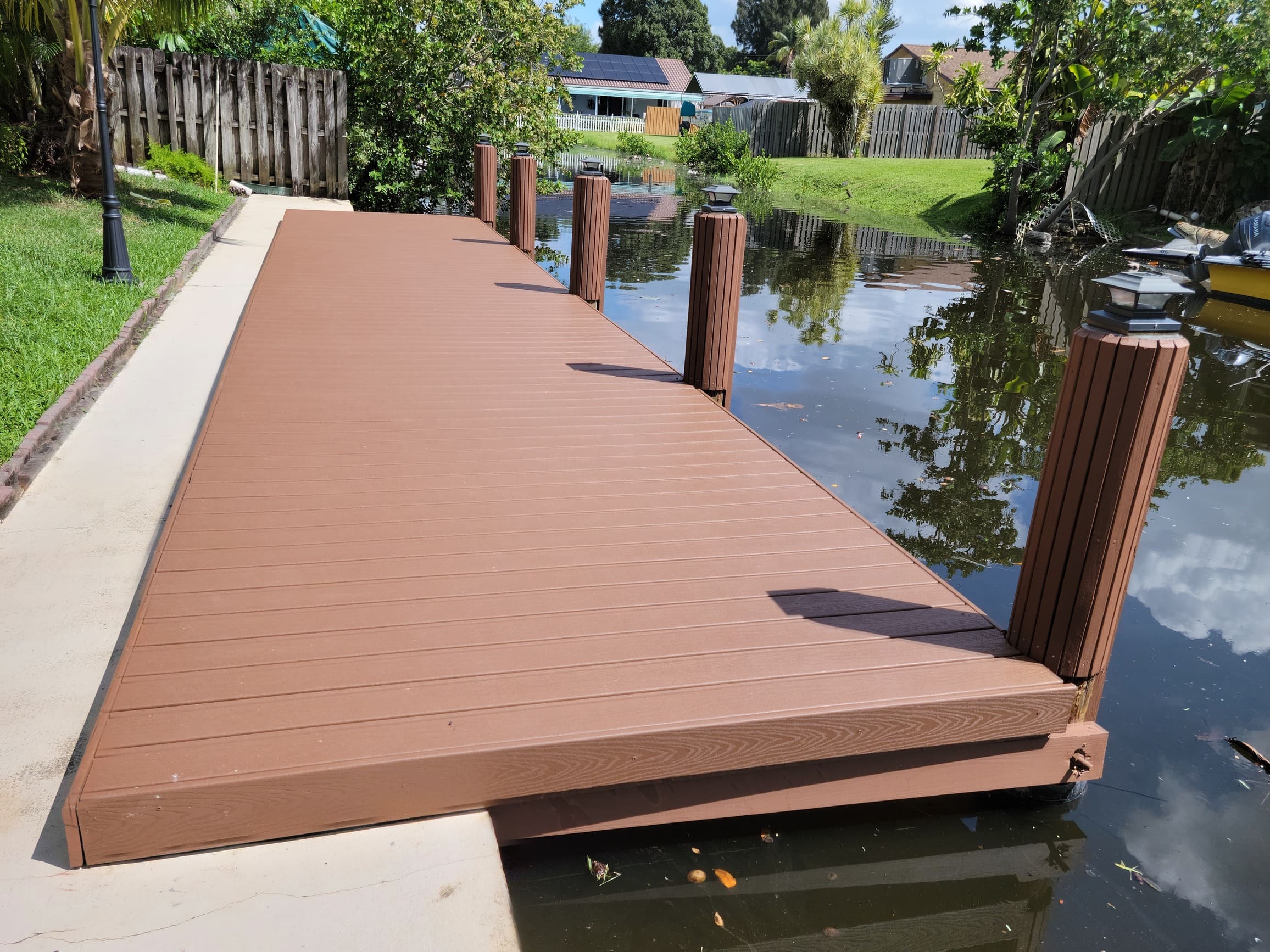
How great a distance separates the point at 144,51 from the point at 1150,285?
15763mm

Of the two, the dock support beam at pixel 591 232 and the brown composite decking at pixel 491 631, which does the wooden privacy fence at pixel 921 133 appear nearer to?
the dock support beam at pixel 591 232

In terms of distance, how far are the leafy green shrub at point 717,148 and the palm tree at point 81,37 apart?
2363 centimetres

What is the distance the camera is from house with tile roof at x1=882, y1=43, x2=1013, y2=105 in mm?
48031

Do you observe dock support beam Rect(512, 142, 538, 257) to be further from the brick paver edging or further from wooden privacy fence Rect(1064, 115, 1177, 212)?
wooden privacy fence Rect(1064, 115, 1177, 212)

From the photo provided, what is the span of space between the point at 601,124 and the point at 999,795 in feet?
169

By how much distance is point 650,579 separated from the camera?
3.21 m

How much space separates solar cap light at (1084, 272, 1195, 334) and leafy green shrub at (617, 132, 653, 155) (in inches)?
1629

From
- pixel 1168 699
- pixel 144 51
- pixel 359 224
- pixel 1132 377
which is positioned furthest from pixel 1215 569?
pixel 144 51

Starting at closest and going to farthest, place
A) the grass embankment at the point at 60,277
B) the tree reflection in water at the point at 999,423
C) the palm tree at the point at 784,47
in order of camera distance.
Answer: the tree reflection in water at the point at 999,423
the grass embankment at the point at 60,277
the palm tree at the point at 784,47

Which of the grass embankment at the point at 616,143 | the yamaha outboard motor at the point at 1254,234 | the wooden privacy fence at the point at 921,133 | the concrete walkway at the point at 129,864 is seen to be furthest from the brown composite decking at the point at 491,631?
the grass embankment at the point at 616,143

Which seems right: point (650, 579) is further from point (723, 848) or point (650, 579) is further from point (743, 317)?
point (743, 317)

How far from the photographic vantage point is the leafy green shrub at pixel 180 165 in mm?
14344

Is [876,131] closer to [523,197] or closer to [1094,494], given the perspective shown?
[523,197]

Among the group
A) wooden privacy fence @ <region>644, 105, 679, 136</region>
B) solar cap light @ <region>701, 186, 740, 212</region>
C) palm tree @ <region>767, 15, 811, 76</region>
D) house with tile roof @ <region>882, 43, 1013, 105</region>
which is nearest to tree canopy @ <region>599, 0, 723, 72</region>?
palm tree @ <region>767, 15, 811, 76</region>
